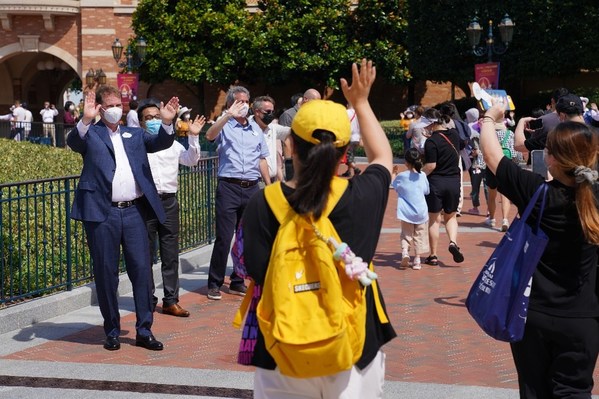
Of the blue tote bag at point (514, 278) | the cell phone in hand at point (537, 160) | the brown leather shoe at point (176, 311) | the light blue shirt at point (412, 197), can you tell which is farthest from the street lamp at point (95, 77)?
the blue tote bag at point (514, 278)

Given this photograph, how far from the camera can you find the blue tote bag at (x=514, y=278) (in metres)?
4.25

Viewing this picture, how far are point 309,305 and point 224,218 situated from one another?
231 inches

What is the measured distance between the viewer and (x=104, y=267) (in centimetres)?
720

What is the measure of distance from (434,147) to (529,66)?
22.5m

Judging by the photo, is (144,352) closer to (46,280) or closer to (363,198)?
(46,280)

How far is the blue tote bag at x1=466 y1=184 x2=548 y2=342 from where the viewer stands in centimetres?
425

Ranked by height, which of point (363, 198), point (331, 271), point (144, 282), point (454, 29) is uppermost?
point (454, 29)

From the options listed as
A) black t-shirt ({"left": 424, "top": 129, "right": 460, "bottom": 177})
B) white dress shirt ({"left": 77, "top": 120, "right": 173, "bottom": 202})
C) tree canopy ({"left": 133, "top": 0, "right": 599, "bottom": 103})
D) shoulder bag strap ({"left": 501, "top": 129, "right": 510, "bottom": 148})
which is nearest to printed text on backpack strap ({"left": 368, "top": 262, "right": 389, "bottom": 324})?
white dress shirt ({"left": 77, "top": 120, "right": 173, "bottom": 202})

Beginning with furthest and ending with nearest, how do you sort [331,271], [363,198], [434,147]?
[434,147], [363,198], [331,271]

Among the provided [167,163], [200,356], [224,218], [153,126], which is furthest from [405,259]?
[200,356]

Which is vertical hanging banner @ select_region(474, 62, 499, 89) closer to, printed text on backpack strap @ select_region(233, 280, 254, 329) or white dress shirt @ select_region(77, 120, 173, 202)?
white dress shirt @ select_region(77, 120, 173, 202)

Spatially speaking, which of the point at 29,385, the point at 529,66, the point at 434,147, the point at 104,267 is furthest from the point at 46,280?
the point at 529,66

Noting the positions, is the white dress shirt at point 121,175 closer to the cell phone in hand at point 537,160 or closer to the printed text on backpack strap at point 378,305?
the cell phone in hand at point 537,160

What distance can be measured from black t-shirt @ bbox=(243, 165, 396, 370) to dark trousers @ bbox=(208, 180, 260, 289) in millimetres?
5574
